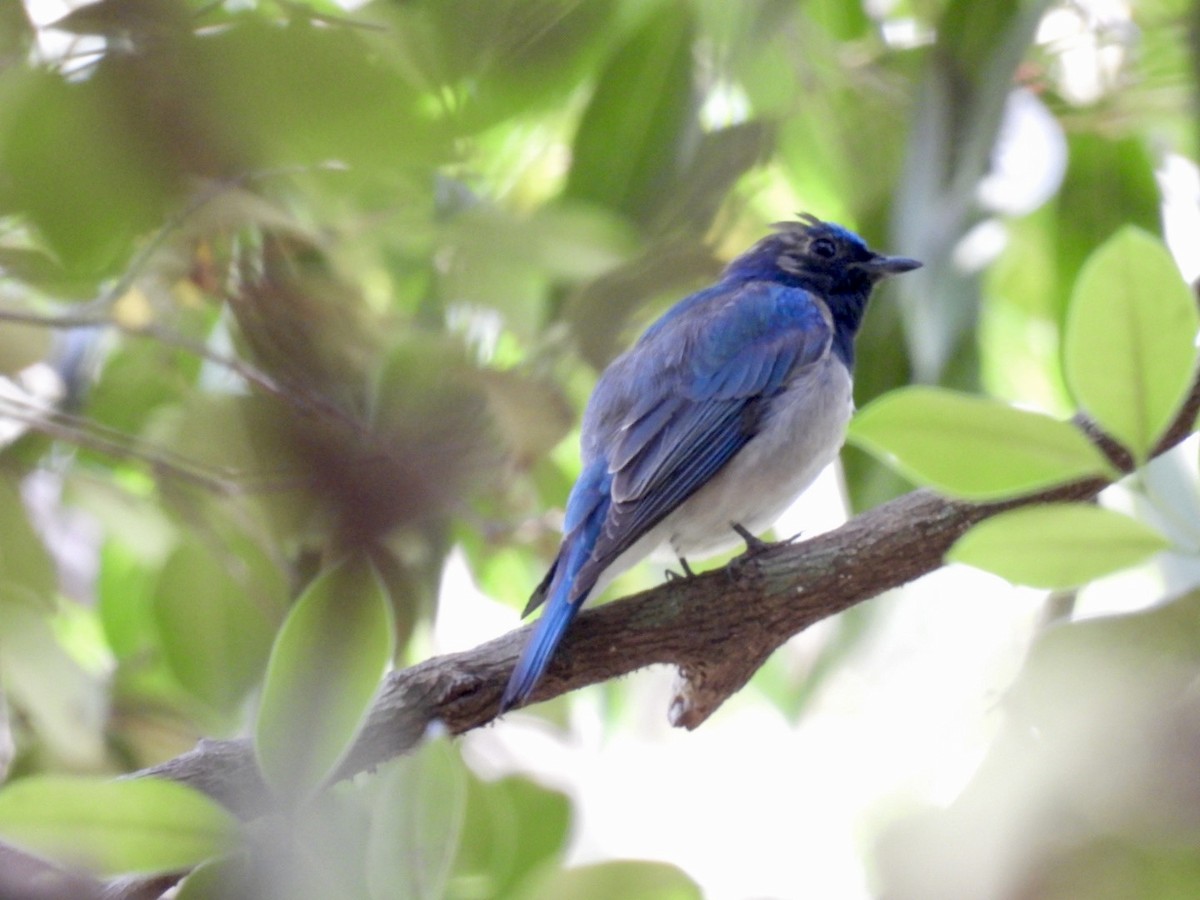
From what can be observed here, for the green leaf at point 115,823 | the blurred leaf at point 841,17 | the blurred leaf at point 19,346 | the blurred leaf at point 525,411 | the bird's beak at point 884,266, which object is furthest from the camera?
the bird's beak at point 884,266

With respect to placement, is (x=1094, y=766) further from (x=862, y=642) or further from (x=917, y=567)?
(x=862, y=642)

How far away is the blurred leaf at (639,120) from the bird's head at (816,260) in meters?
0.80

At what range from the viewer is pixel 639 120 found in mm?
3100

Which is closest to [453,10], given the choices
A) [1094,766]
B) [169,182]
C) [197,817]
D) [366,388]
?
[169,182]

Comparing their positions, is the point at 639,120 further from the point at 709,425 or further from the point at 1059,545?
the point at 1059,545

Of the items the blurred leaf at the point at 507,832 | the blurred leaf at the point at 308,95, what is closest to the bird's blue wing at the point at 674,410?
the blurred leaf at the point at 507,832

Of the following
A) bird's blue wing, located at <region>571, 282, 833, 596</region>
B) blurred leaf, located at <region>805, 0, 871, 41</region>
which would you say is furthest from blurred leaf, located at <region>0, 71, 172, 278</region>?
blurred leaf, located at <region>805, 0, 871, 41</region>

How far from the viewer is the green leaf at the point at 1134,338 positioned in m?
1.04

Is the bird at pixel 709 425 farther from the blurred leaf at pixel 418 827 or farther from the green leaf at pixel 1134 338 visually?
the green leaf at pixel 1134 338

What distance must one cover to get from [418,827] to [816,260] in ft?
10.5

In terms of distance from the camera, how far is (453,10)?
2.23 meters

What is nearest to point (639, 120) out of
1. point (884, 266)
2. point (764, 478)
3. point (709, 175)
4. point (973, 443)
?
point (709, 175)

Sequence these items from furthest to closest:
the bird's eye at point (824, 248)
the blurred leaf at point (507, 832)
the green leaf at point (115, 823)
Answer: the bird's eye at point (824, 248)
the blurred leaf at point (507, 832)
the green leaf at point (115, 823)

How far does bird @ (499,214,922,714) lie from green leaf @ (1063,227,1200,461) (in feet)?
6.04
